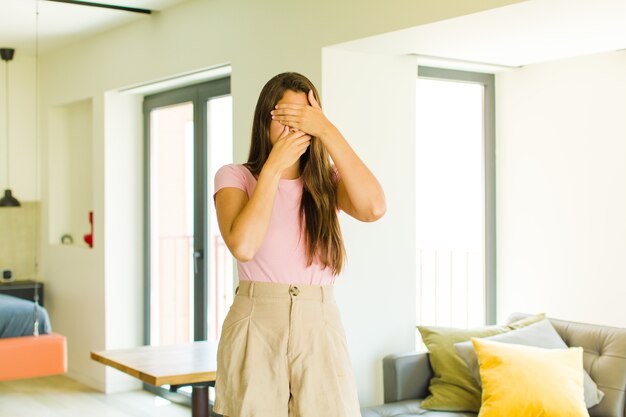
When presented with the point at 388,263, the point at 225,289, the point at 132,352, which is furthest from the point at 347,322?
the point at 225,289

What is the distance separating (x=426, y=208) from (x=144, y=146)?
209cm

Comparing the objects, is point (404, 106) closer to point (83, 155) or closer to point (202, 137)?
point (202, 137)

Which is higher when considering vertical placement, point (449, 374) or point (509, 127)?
point (509, 127)

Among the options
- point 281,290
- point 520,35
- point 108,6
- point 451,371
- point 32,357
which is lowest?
point 32,357

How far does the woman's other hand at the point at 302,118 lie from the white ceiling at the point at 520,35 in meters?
1.32

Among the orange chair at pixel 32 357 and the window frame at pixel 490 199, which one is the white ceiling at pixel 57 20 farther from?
the orange chair at pixel 32 357

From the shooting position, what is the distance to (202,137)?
525 cm

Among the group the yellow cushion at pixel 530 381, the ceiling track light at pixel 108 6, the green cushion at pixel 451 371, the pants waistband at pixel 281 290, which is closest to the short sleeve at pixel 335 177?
the pants waistband at pixel 281 290

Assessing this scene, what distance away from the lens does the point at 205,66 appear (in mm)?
4648

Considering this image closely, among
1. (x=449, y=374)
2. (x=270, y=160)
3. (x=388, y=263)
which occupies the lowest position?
(x=449, y=374)

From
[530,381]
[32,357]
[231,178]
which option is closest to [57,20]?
[32,357]

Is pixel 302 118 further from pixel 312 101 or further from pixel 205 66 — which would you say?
pixel 205 66

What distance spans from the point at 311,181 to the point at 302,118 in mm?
156

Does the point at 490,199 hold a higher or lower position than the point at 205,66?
lower
